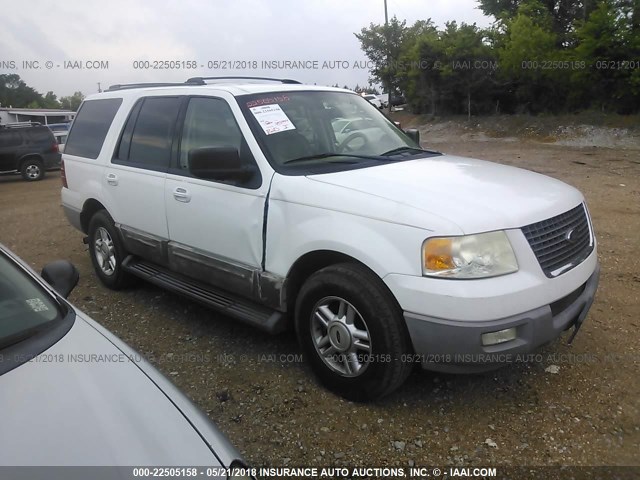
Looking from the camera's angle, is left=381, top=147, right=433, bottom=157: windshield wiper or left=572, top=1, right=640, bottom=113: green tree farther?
left=572, top=1, right=640, bottom=113: green tree

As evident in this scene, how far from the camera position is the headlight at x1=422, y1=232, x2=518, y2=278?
8.57 ft

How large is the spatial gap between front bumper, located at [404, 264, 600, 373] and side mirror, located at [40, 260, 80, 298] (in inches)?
68.0

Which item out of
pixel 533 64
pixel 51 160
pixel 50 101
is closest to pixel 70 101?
pixel 50 101

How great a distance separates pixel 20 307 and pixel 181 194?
184cm

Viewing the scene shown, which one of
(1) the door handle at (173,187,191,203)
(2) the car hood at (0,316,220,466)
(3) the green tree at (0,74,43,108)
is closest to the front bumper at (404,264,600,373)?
(2) the car hood at (0,316,220,466)

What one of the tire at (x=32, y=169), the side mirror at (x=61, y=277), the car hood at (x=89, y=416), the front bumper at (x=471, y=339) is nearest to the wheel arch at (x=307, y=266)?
the front bumper at (x=471, y=339)

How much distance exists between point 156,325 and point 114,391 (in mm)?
2557

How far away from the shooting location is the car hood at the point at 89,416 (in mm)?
1576

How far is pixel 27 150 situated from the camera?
15289 millimetres

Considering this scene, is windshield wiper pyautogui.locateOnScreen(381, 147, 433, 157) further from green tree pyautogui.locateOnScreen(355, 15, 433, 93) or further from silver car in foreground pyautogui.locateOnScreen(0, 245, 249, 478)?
green tree pyautogui.locateOnScreen(355, 15, 433, 93)

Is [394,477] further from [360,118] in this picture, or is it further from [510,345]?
[360,118]

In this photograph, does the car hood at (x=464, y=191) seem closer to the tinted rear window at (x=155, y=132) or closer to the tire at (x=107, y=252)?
the tinted rear window at (x=155, y=132)

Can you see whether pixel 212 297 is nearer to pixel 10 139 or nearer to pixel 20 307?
pixel 20 307

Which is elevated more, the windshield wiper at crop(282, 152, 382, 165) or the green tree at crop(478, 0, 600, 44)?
the green tree at crop(478, 0, 600, 44)
